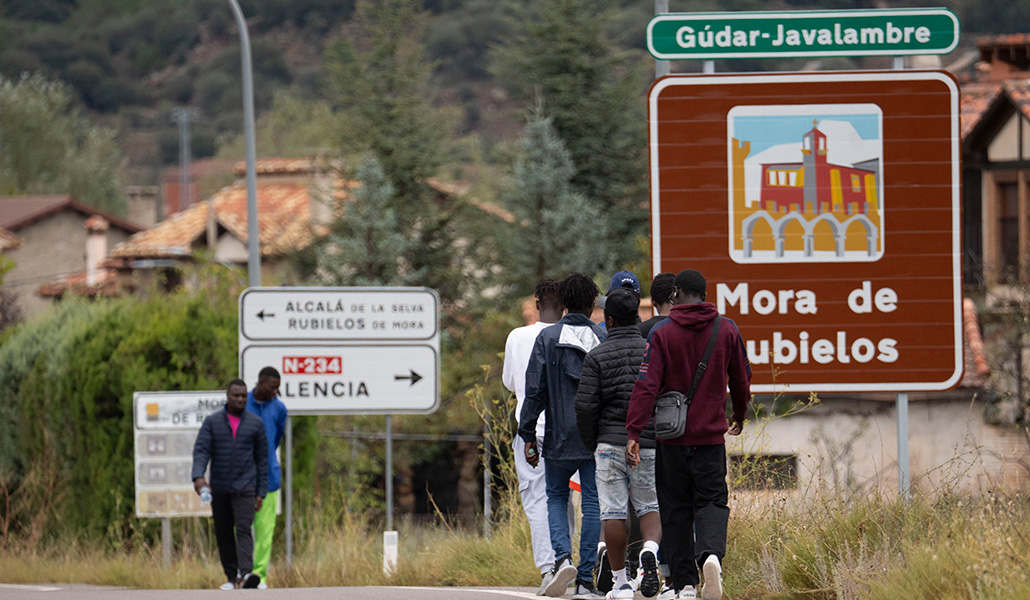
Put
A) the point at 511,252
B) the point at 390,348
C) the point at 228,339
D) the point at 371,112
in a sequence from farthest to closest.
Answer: the point at 371,112, the point at 511,252, the point at 228,339, the point at 390,348

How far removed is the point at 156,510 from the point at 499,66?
91.8ft

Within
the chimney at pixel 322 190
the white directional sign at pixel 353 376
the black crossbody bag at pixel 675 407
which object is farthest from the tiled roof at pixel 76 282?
the black crossbody bag at pixel 675 407

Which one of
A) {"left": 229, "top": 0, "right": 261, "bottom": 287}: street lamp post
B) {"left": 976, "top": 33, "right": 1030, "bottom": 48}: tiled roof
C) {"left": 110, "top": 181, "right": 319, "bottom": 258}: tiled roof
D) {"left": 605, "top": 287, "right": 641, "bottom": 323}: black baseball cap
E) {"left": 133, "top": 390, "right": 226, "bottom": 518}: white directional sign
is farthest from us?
{"left": 110, "top": 181, "right": 319, "bottom": 258}: tiled roof

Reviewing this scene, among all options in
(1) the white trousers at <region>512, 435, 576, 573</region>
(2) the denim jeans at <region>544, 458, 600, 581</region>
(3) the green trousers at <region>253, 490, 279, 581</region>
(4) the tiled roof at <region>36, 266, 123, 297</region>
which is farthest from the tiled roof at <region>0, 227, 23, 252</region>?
(2) the denim jeans at <region>544, 458, 600, 581</region>

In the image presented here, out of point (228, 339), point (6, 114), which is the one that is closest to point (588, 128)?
point (228, 339)

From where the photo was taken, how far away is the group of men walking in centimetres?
684

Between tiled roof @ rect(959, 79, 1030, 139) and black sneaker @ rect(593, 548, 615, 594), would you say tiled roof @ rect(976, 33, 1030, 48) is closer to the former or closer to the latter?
tiled roof @ rect(959, 79, 1030, 139)

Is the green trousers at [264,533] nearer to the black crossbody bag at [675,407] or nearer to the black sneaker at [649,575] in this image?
the black sneaker at [649,575]

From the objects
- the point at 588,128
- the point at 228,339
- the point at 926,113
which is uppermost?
the point at 588,128

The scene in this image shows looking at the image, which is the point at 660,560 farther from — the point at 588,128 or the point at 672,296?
the point at 588,128

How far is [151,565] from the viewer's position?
42.3 feet

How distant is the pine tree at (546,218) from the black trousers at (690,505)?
87.2 ft

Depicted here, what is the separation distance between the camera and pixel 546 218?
112 ft

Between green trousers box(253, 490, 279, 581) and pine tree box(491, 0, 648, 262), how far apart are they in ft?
86.8
